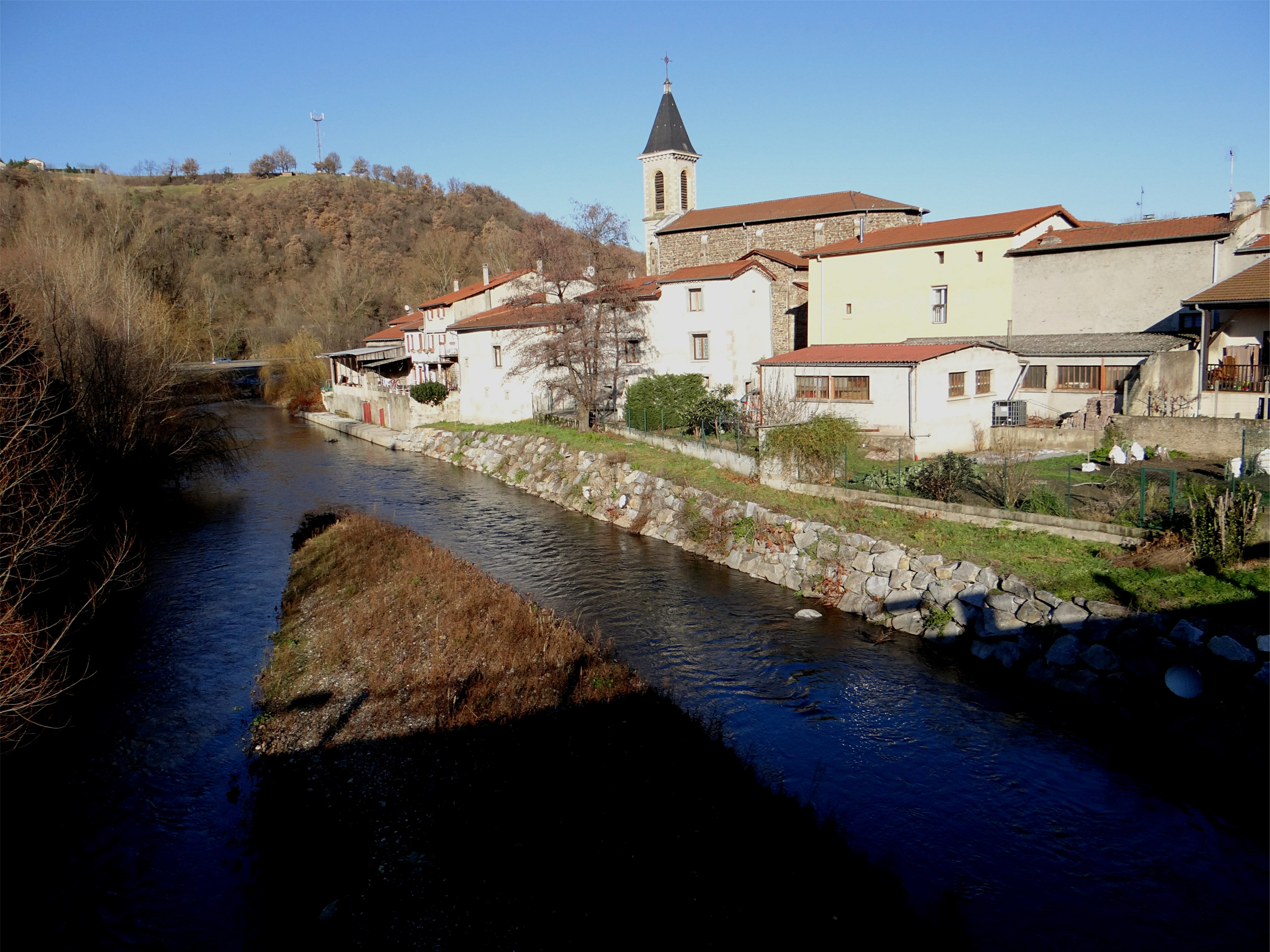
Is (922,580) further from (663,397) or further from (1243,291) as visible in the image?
(663,397)

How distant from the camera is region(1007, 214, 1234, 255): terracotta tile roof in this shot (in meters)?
25.3

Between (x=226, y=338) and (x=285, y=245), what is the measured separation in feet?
95.0

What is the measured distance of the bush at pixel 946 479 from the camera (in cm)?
1848

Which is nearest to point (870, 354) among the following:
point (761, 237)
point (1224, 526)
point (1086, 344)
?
point (1086, 344)

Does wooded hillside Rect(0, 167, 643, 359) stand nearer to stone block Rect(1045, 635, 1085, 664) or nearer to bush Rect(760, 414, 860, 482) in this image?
bush Rect(760, 414, 860, 482)

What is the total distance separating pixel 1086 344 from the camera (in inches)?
1046

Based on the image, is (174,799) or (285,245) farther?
(285,245)

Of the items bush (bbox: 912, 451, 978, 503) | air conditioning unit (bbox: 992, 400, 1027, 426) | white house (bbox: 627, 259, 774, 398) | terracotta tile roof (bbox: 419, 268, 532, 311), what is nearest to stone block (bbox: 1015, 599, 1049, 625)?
bush (bbox: 912, 451, 978, 503)

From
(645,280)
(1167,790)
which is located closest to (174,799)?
(1167,790)

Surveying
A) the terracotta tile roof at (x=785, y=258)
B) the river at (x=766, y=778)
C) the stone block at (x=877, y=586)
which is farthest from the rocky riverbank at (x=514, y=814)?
the terracotta tile roof at (x=785, y=258)

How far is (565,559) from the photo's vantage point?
21594 mm

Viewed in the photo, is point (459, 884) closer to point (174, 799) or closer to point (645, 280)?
point (174, 799)

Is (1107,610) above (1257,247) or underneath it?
underneath

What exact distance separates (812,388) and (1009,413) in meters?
6.30
